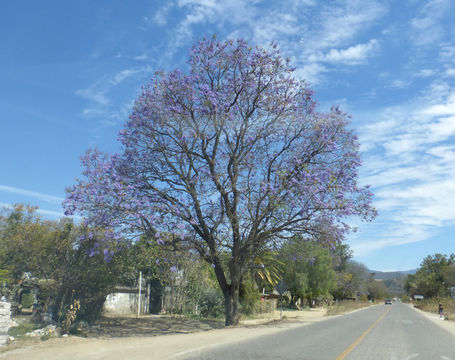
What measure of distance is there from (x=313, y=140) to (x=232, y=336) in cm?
1033

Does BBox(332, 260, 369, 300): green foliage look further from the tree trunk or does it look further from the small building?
the tree trunk

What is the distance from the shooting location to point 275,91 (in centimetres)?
2073

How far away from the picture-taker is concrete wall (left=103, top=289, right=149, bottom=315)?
28.6m

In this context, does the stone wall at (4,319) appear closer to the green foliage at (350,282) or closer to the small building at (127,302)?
the small building at (127,302)

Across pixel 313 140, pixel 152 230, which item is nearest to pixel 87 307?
pixel 152 230

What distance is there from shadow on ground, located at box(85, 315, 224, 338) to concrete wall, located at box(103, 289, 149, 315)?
4.42m

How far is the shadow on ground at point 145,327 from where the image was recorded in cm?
1891

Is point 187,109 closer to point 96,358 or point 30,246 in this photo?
point 30,246

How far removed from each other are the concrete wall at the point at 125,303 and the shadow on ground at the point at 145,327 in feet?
14.5

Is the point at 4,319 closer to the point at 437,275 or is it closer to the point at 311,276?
the point at 311,276

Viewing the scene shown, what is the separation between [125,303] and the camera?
30000mm

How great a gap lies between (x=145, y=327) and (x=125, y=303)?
9.00m

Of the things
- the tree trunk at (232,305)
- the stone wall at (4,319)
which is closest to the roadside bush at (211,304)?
the tree trunk at (232,305)

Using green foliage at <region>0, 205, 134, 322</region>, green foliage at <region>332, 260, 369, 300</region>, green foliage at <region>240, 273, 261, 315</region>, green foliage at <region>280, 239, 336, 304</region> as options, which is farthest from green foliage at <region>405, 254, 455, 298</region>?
green foliage at <region>0, 205, 134, 322</region>
